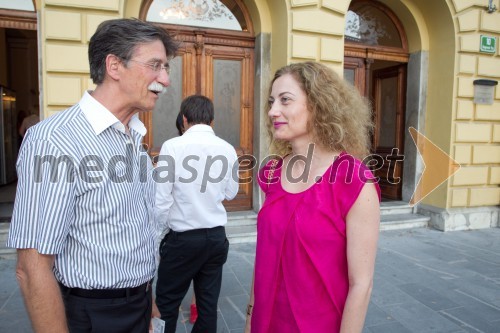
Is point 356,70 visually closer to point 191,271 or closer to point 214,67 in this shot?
point 214,67

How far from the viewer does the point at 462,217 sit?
6.67 m

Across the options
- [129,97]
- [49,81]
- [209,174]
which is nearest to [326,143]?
[129,97]

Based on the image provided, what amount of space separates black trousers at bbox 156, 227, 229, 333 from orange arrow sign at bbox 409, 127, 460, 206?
5512mm

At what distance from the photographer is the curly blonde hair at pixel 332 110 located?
5.40ft

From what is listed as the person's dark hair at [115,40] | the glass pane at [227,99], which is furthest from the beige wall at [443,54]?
the person's dark hair at [115,40]

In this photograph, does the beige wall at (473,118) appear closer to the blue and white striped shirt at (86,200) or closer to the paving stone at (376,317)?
the paving stone at (376,317)

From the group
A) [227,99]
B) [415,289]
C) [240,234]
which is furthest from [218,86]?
[415,289]

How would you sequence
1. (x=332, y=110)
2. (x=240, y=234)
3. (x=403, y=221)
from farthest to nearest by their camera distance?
(x=403, y=221) < (x=240, y=234) < (x=332, y=110)

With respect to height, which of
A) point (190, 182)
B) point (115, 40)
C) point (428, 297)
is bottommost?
point (428, 297)

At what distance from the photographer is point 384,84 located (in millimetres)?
8117

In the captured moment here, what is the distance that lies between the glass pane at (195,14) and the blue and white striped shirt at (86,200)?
4.60 metres

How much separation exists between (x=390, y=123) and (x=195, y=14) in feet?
15.6

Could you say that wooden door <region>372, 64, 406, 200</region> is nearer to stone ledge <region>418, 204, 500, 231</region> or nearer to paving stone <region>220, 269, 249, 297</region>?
stone ledge <region>418, 204, 500, 231</region>

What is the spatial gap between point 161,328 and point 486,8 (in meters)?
7.75
